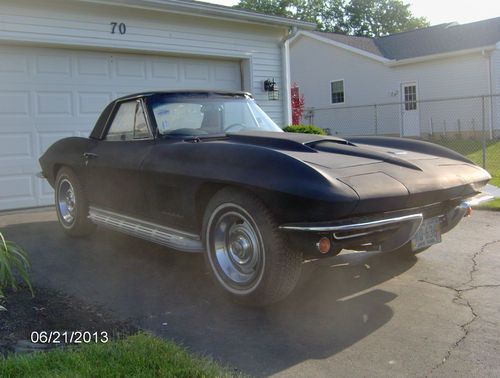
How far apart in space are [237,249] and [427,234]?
1432 millimetres

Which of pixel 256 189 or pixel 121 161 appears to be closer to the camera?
pixel 256 189

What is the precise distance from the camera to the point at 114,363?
2.92 m

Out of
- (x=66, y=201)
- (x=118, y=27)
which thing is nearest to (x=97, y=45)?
(x=118, y=27)

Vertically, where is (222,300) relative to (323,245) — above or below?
below

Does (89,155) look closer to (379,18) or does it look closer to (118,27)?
(118,27)

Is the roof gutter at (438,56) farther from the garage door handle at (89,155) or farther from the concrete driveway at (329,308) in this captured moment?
Result: the garage door handle at (89,155)

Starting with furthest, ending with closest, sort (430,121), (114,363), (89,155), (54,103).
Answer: (430,121) < (54,103) < (89,155) < (114,363)

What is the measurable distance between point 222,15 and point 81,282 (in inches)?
278

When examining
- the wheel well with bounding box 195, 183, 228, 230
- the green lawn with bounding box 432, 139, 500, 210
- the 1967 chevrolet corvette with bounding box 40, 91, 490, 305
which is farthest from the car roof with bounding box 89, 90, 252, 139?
the green lawn with bounding box 432, 139, 500, 210

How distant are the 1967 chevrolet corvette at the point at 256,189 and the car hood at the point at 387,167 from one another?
0.01 meters

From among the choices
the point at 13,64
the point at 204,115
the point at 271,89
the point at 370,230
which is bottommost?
the point at 370,230

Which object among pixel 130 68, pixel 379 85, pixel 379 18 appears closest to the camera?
pixel 130 68

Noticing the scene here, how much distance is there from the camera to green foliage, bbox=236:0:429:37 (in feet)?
170
